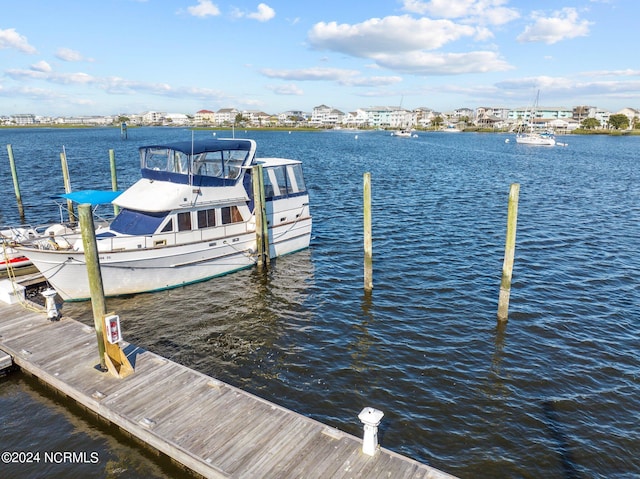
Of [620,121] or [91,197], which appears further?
[620,121]

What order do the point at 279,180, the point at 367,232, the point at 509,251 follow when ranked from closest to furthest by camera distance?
1. the point at 509,251
2. the point at 367,232
3. the point at 279,180

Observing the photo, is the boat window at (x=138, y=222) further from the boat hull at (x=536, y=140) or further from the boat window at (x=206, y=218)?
the boat hull at (x=536, y=140)

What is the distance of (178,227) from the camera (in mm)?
18062

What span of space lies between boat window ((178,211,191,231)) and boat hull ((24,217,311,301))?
2.45 feet

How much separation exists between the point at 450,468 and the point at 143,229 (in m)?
14.3

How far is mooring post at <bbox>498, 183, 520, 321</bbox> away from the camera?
1427 cm

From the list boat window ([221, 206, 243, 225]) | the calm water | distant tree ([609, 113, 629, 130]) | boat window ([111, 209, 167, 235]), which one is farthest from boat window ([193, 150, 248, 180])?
distant tree ([609, 113, 629, 130])

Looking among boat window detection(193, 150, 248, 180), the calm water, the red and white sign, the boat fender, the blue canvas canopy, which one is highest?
boat window detection(193, 150, 248, 180)

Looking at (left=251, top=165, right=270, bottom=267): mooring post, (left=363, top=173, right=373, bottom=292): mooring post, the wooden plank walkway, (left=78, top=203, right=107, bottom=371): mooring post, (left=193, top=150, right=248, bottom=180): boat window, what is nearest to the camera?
the wooden plank walkway

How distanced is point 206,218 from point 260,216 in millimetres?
2525

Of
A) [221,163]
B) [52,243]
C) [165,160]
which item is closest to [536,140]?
[221,163]

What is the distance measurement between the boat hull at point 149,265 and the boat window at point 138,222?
1.04 meters

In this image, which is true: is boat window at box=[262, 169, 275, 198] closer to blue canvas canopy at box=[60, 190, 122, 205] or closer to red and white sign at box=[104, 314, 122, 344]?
blue canvas canopy at box=[60, 190, 122, 205]

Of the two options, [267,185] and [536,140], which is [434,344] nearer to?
[267,185]
